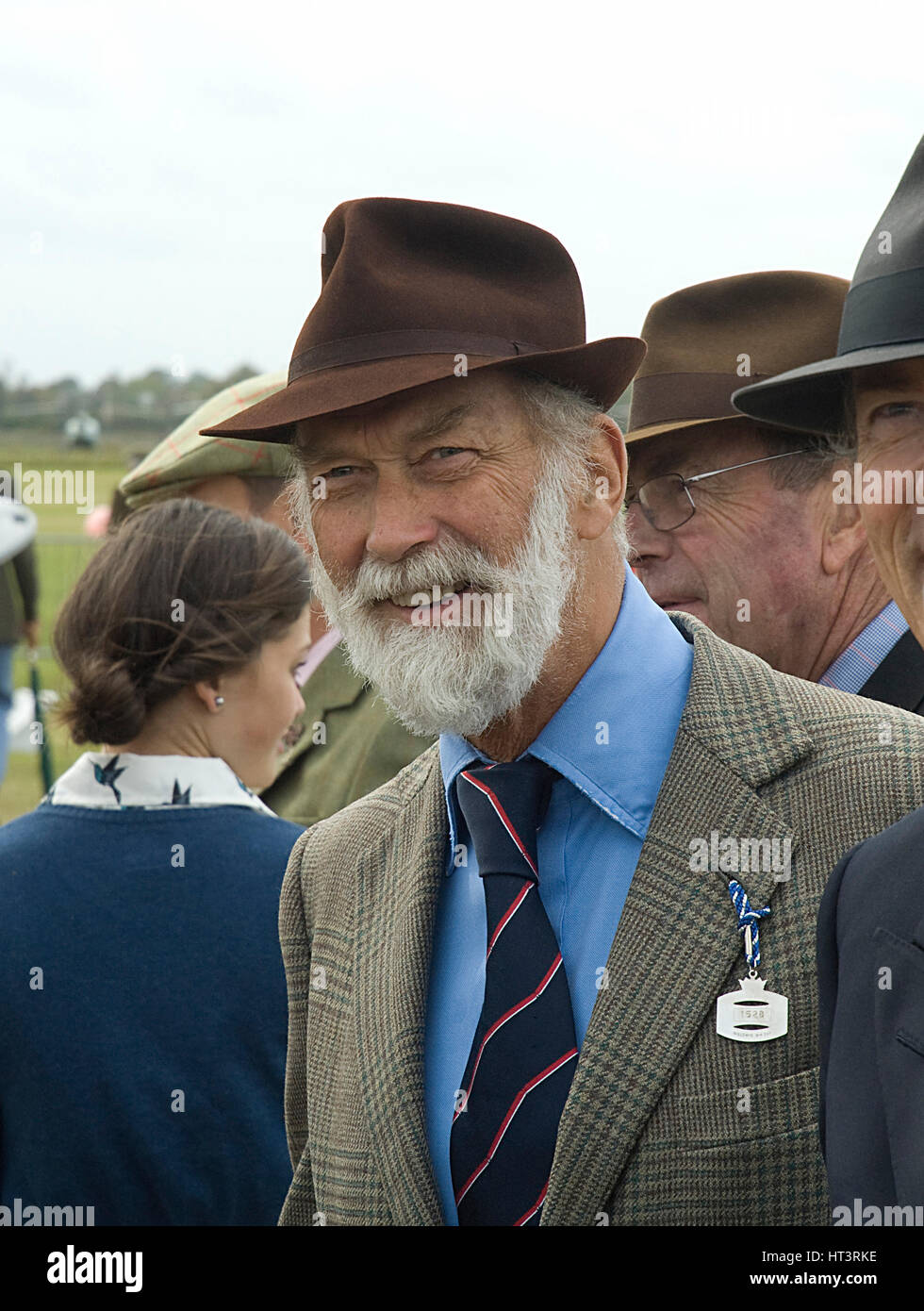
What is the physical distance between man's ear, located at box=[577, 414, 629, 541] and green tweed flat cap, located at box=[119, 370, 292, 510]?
185cm

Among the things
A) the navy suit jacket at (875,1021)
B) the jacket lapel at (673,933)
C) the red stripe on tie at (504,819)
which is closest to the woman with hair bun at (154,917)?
the red stripe on tie at (504,819)

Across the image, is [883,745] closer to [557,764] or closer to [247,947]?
[557,764]

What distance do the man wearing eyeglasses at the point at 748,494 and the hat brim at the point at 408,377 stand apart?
0.86m

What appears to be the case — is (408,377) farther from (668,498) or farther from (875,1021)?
(668,498)

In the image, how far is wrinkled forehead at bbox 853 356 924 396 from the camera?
1.35 meters

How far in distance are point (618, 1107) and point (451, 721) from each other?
63 centimetres

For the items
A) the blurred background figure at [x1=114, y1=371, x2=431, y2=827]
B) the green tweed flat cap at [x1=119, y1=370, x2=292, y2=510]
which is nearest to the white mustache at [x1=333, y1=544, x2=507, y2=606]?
the blurred background figure at [x1=114, y1=371, x2=431, y2=827]

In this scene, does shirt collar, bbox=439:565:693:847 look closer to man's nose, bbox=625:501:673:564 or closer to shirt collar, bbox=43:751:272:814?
shirt collar, bbox=43:751:272:814

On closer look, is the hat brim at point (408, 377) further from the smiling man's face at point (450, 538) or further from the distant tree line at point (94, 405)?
the distant tree line at point (94, 405)

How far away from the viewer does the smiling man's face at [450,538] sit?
1953mm

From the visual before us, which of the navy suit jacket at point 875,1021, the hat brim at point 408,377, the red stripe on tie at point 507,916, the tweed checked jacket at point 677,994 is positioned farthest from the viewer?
the hat brim at point 408,377

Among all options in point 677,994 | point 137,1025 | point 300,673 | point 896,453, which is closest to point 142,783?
point 137,1025

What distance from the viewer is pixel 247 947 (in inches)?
98.0
